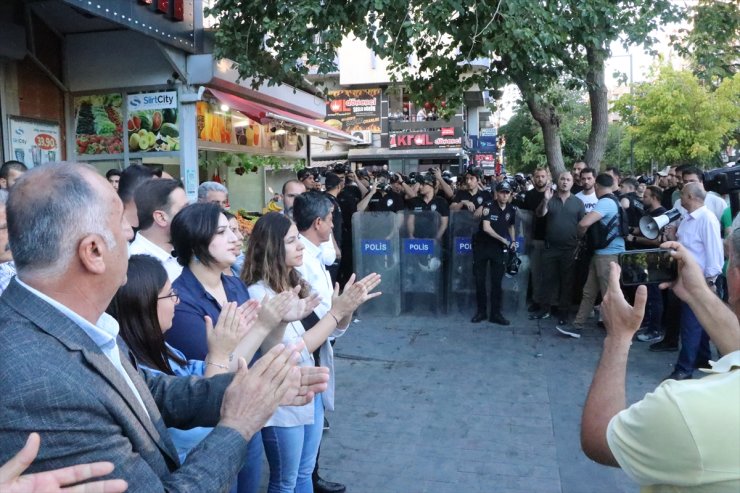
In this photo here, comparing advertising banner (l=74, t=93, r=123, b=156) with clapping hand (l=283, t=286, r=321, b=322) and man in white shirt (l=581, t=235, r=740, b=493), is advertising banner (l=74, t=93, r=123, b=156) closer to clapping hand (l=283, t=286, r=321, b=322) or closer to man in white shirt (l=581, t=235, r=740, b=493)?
clapping hand (l=283, t=286, r=321, b=322)

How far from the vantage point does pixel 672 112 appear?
27109 mm

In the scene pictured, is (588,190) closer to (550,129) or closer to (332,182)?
(550,129)

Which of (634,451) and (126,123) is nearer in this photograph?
(634,451)

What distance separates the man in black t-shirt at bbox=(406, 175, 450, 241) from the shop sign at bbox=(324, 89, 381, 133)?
20.3 m

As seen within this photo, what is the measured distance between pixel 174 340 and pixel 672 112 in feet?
95.2

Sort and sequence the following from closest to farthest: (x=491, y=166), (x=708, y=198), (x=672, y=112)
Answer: (x=708, y=198) < (x=672, y=112) < (x=491, y=166)

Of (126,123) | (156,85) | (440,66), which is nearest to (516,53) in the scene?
(440,66)

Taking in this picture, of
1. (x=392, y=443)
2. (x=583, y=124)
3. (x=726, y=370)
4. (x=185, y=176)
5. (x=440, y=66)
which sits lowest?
(x=392, y=443)

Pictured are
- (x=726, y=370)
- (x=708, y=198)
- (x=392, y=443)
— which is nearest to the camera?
(x=726, y=370)

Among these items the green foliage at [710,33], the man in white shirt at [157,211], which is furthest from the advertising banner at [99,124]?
the green foliage at [710,33]

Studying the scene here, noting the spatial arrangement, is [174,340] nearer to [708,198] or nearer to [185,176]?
[708,198]

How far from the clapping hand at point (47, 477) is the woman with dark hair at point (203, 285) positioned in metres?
1.46

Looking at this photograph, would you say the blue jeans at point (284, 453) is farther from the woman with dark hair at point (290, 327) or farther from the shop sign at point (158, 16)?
the shop sign at point (158, 16)

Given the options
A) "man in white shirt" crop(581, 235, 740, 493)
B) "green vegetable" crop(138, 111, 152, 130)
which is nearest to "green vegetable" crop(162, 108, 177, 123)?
"green vegetable" crop(138, 111, 152, 130)
